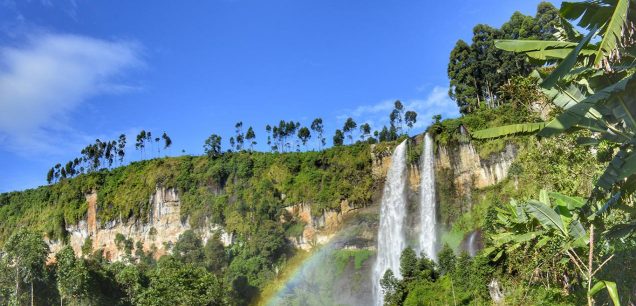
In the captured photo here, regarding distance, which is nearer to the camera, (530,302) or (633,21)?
(633,21)

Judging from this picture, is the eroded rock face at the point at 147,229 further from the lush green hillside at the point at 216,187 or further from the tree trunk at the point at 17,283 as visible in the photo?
the tree trunk at the point at 17,283

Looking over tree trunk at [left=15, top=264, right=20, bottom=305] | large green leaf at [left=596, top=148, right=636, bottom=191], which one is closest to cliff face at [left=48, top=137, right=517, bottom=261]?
tree trunk at [left=15, top=264, right=20, bottom=305]

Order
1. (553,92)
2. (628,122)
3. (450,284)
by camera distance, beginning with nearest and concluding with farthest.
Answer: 1. (628,122)
2. (553,92)
3. (450,284)

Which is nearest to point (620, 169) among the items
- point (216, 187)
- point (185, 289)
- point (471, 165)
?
point (185, 289)

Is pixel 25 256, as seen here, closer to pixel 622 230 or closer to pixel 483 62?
pixel 483 62

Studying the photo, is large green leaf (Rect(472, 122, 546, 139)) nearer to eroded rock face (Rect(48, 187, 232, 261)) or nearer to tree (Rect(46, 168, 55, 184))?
eroded rock face (Rect(48, 187, 232, 261))

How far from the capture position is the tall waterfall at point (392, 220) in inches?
1897

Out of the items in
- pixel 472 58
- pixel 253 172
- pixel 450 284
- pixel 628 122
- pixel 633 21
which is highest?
pixel 472 58

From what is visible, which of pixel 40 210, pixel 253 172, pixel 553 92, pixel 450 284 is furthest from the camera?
pixel 40 210

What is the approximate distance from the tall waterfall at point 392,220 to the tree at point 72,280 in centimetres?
2468

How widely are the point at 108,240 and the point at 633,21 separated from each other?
Result: 231ft

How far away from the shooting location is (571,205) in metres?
11.4

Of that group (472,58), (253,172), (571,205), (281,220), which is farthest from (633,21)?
(253,172)

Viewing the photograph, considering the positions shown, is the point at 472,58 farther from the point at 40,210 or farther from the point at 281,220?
the point at 40,210
